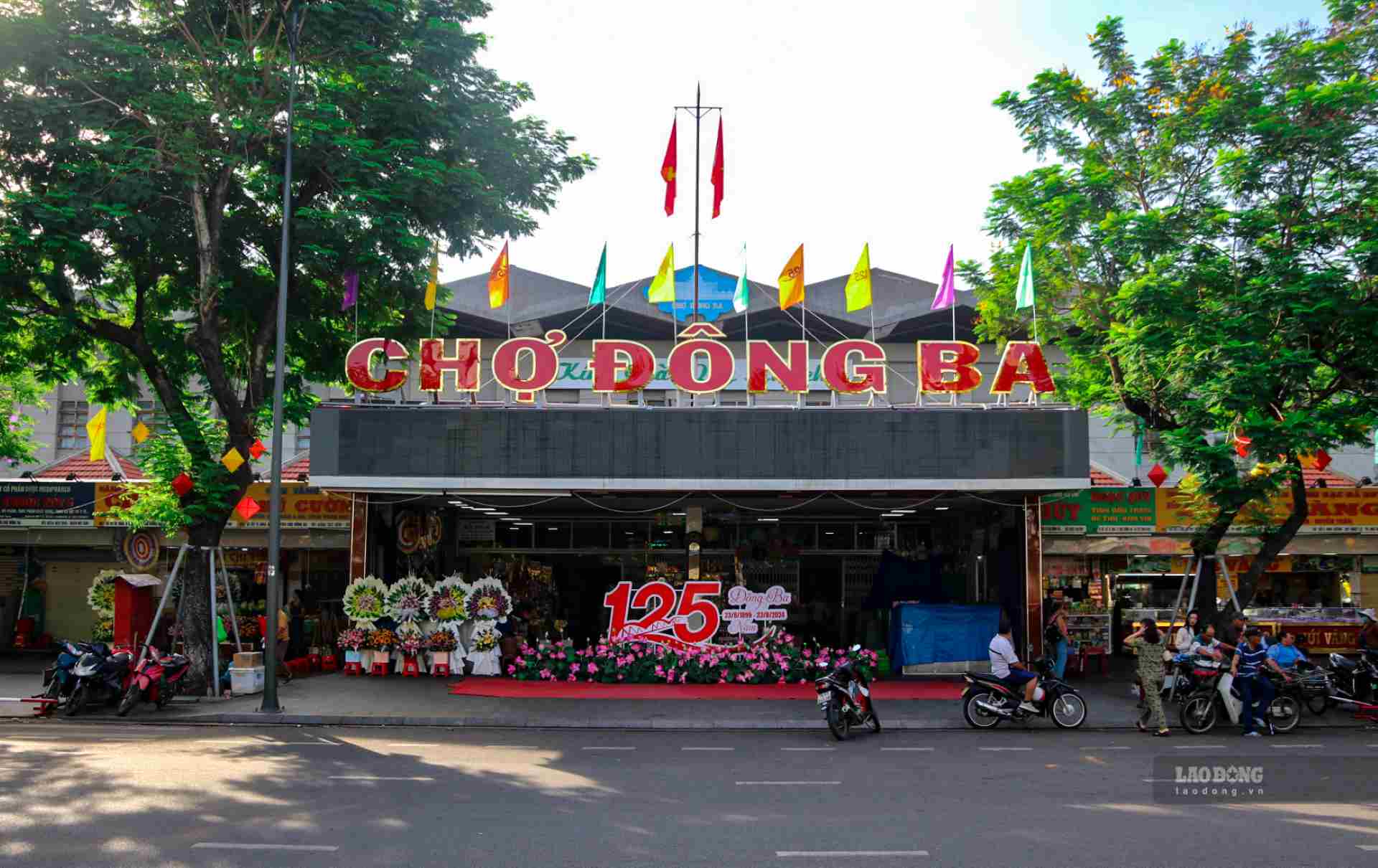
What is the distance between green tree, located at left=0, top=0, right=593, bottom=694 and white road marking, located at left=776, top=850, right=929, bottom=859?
1338 cm

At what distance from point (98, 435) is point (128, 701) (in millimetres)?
11682

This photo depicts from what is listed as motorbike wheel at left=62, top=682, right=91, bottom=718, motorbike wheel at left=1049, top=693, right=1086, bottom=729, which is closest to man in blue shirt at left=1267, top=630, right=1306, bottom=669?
motorbike wheel at left=1049, top=693, right=1086, bottom=729

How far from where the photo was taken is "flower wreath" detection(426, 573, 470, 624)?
22.9 m

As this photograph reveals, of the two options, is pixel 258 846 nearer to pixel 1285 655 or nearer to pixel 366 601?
pixel 366 601

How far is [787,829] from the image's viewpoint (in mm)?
9945

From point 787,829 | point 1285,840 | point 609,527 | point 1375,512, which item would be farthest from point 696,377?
point 1375,512

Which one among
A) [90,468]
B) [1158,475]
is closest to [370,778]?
[1158,475]

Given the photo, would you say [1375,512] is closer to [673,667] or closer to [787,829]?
[673,667]

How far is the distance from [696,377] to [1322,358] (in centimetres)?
1154

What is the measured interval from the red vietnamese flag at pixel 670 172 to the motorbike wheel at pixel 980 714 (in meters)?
14.5

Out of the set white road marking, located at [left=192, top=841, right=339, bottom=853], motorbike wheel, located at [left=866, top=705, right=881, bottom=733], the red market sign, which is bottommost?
motorbike wheel, located at [left=866, top=705, right=881, bottom=733]

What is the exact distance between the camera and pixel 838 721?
1620 centimetres

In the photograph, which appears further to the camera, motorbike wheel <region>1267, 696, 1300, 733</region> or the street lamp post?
the street lamp post

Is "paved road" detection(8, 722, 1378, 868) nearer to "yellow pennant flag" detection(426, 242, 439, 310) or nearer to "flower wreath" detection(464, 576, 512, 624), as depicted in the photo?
"flower wreath" detection(464, 576, 512, 624)
